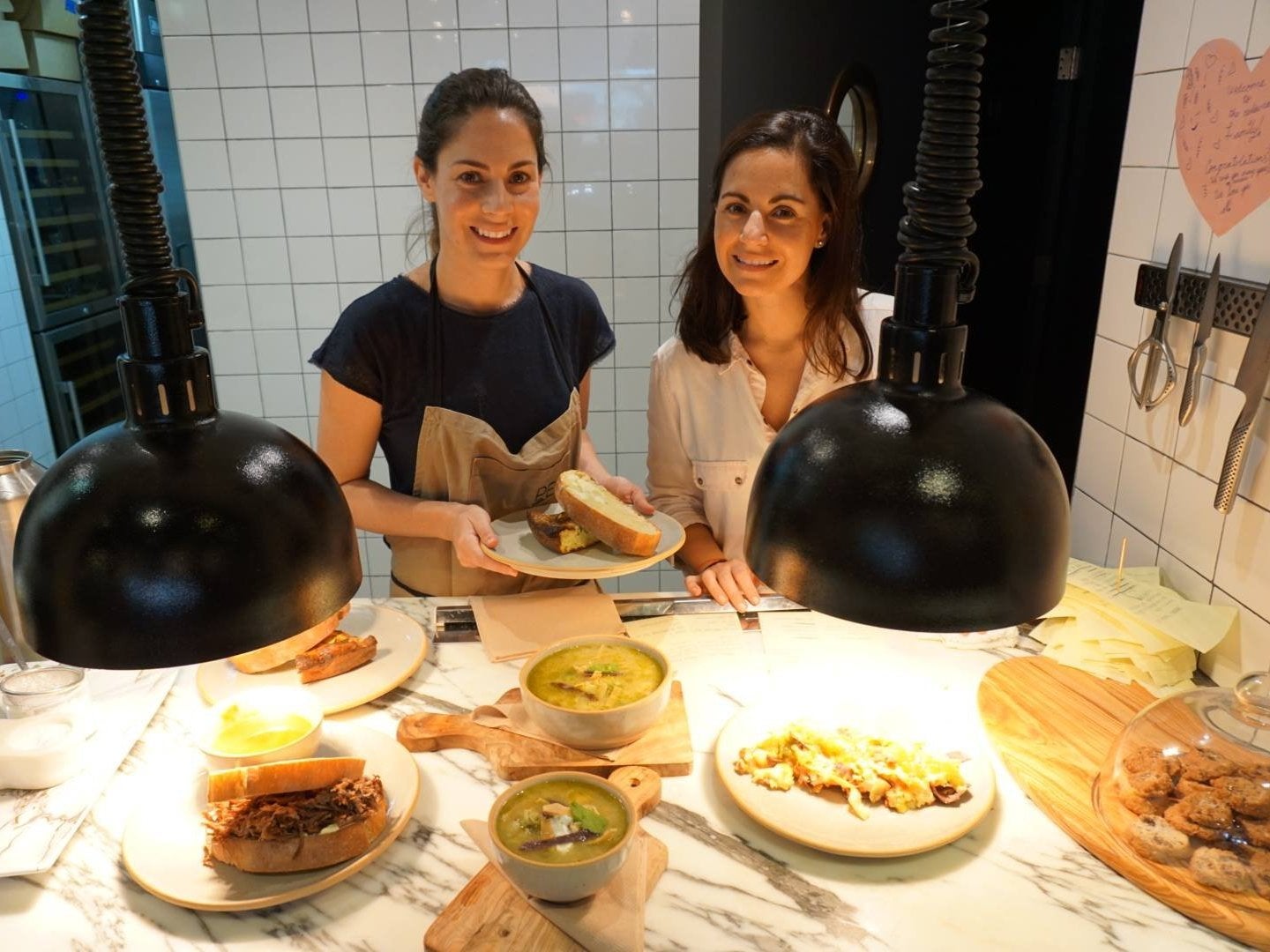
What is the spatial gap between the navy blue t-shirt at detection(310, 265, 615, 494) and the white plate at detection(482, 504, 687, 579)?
296mm

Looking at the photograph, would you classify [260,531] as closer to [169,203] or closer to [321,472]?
[321,472]

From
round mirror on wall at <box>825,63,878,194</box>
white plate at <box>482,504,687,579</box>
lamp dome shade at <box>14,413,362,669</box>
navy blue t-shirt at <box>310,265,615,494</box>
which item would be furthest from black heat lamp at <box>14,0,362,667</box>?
round mirror on wall at <box>825,63,878,194</box>

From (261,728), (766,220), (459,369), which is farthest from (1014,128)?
(261,728)

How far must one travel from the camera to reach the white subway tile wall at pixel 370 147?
329cm

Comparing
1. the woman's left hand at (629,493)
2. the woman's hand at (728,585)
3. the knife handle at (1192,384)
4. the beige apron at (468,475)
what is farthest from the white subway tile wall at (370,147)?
the knife handle at (1192,384)

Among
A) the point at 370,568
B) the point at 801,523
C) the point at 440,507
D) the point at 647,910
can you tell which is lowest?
the point at 370,568

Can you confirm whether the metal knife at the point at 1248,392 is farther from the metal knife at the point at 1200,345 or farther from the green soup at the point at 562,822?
the green soup at the point at 562,822

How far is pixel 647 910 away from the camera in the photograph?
1.07 meters

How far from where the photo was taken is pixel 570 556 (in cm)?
169

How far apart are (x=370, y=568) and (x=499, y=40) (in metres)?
2.14

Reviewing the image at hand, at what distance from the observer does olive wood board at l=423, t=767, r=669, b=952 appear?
1.02m

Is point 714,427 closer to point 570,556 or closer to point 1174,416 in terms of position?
point 570,556

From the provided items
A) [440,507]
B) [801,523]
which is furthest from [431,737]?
[801,523]

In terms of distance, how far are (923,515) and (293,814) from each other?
2.87 ft
